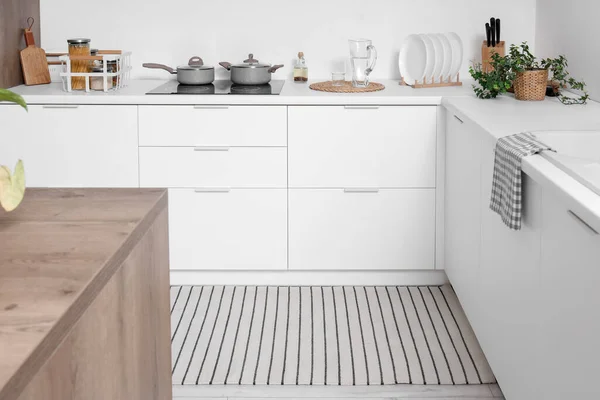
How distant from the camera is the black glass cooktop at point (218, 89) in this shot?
12.7 ft

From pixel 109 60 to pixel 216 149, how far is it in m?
0.67

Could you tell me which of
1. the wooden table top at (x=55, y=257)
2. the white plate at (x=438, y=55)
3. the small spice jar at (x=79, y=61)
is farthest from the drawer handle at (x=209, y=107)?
the wooden table top at (x=55, y=257)

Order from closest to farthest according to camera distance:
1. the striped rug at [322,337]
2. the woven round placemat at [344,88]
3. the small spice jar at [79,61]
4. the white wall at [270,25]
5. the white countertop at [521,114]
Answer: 1. the white countertop at [521,114]
2. the striped rug at [322,337]
3. the woven round placemat at [344,88]
4. the small spice jar at [79,61]
5. the white wall at [270,25]

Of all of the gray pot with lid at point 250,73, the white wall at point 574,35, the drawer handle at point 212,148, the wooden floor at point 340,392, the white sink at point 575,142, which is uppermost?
the white wall at point 574,35

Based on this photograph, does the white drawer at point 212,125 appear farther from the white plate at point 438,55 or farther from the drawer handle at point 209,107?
the white plate at point 438,55

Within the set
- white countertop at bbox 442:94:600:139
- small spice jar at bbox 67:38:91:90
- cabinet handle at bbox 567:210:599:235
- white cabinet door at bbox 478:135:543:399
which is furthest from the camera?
small spice jar at bbox 67:38:91:90

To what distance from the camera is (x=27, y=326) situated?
1.17 m

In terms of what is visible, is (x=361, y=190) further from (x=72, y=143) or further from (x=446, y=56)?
(x=72, y=143)

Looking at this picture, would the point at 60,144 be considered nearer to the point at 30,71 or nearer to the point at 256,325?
the point at 30,71

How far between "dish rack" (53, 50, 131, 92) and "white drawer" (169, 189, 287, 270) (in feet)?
1.96

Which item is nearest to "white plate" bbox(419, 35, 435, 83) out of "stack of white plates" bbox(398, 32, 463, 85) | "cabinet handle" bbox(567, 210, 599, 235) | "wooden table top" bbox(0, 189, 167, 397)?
"stack of white plates" bbox(398, 32, 463, 85)

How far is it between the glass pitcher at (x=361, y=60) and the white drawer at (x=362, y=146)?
308 mm

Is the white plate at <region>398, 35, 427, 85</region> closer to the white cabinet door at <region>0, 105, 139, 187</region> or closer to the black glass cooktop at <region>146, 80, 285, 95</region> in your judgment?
the black glass cooktop at <region>146, 80, 285, 95</region>

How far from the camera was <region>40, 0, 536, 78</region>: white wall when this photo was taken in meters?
4.40
